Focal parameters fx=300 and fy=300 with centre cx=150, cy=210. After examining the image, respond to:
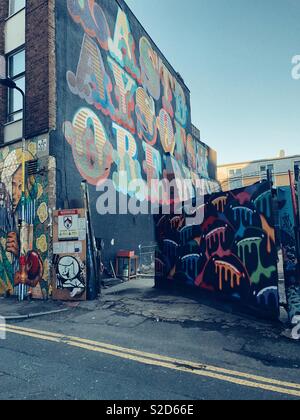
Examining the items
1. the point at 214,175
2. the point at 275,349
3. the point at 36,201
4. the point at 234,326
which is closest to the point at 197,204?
the point at 234,326

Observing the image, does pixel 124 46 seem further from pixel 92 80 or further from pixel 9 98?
pixel 9 98

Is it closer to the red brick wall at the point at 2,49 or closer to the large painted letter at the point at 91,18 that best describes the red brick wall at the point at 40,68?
the large painted letter at the point at 91,18

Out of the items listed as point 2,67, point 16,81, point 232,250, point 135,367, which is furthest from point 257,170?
point 135,367

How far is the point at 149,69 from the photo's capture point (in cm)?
1866

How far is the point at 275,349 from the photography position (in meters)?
5.27

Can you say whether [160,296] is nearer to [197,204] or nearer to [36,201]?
[197,204]

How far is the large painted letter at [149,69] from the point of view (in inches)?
705

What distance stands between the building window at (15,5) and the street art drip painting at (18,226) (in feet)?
20.1

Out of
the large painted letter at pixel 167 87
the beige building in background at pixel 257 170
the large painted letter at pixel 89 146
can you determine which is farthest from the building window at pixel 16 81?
the beige building in background at pixel 257 170

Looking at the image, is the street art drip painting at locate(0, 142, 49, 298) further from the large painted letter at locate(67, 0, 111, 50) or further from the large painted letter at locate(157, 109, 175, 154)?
the large painted letter at locate(157, 109, 175, 154)

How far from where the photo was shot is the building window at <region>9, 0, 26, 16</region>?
12.7 meters

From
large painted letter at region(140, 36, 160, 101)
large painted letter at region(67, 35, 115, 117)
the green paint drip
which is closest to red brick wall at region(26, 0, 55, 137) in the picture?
large painted letter at region(67, 35, 115, 117)

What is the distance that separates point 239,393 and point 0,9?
16.5 metres

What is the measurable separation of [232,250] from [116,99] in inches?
407
